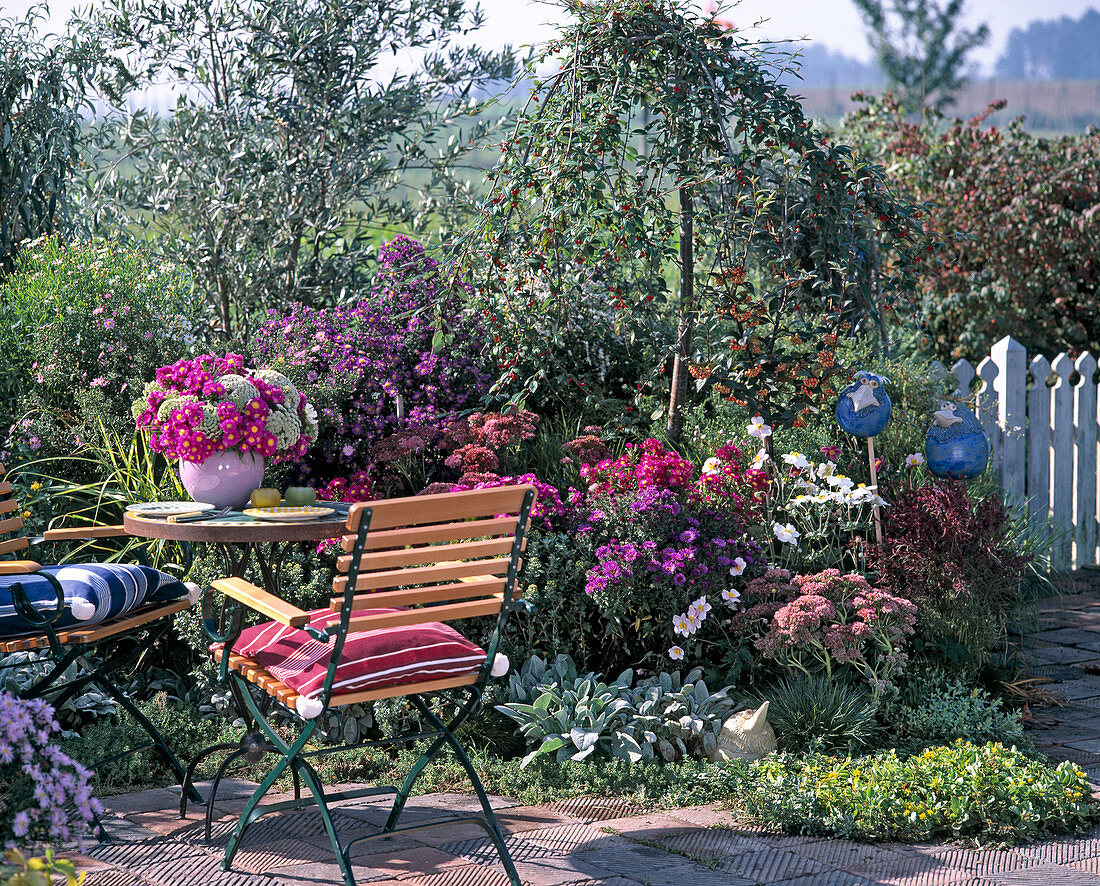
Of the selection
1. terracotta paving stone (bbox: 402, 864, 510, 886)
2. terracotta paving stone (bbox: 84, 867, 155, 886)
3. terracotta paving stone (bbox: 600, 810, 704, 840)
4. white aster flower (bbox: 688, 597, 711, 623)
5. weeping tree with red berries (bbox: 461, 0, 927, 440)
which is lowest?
terracotta paving stone (bbox: 600, 810, 704, 840)

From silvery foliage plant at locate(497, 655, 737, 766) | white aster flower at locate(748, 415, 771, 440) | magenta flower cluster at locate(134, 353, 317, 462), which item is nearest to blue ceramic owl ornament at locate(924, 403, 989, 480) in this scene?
white aster flower at locate(748, 415, 771, 440)

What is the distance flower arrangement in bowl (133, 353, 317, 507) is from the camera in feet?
12.0

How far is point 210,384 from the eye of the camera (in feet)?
12.2

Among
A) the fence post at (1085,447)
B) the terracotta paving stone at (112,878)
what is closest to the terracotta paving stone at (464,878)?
the terracotta paving stone at (112,878)

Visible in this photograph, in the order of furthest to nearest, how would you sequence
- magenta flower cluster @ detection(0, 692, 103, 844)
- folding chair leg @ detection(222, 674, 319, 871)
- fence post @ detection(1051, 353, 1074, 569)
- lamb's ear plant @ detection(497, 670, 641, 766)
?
fence post @ detection(1051, 353, 1074, 569)
lamb's ear plant @ detection(497, 670, 641, 766)
folding chair leg @ detection(222, 674, 319, 871)
magenta flower cluster @ detection(0, 692, 103, 844)

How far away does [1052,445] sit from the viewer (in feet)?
23.3

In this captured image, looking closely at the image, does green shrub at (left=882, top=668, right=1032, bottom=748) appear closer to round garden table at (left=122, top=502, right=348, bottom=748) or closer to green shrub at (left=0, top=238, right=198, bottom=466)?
round garden table at (left=122, top=502, right=348, bottom=748)

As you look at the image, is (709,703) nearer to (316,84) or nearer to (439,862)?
(439,862)

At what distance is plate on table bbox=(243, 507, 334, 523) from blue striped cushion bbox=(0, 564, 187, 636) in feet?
1.40

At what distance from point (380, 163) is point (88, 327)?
2.16 m

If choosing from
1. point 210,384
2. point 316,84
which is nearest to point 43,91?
point 316,84

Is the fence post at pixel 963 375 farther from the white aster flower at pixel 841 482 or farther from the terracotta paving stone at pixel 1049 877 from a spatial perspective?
the terracotta paving stone at pixel 1049 877

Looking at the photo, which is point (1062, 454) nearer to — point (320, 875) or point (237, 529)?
point (237, 529)

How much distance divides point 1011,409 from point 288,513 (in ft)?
16.0
